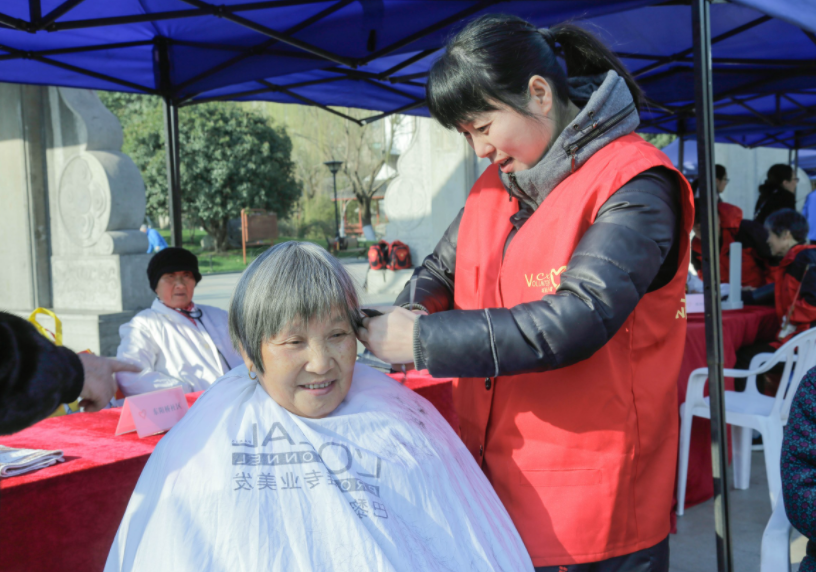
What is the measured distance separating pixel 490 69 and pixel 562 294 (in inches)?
17.2

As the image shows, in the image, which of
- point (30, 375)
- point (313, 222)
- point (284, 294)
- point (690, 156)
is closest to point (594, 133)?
point (284, 294)

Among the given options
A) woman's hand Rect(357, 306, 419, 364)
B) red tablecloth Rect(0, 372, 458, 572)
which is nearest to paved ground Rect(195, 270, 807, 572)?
red tablecloth Rect(0, 372, 458, 572)

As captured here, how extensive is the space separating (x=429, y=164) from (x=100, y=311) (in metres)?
5.67

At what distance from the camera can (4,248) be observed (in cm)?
620

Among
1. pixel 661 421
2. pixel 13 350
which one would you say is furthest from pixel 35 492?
pixel 661 421

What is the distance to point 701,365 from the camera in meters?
3.66

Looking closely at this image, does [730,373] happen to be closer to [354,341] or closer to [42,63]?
[354,341]

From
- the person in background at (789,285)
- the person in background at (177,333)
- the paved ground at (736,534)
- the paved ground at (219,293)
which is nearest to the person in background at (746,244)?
the person in background at (789,285)

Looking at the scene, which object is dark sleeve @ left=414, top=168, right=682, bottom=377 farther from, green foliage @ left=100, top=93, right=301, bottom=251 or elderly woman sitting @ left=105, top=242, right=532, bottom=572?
green foliage @ left=100, top=93, right=301, bottom=251

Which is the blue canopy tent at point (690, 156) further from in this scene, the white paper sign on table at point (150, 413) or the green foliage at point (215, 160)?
the green foliage at point (215, 160)

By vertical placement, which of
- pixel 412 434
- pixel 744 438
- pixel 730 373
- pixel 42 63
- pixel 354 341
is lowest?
pixel 744 438

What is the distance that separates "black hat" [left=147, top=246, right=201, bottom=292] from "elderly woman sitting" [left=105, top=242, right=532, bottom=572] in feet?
7.33

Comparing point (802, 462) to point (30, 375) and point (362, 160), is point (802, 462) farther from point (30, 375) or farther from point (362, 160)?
point (362, 160)

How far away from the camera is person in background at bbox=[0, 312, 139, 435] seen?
105cm
